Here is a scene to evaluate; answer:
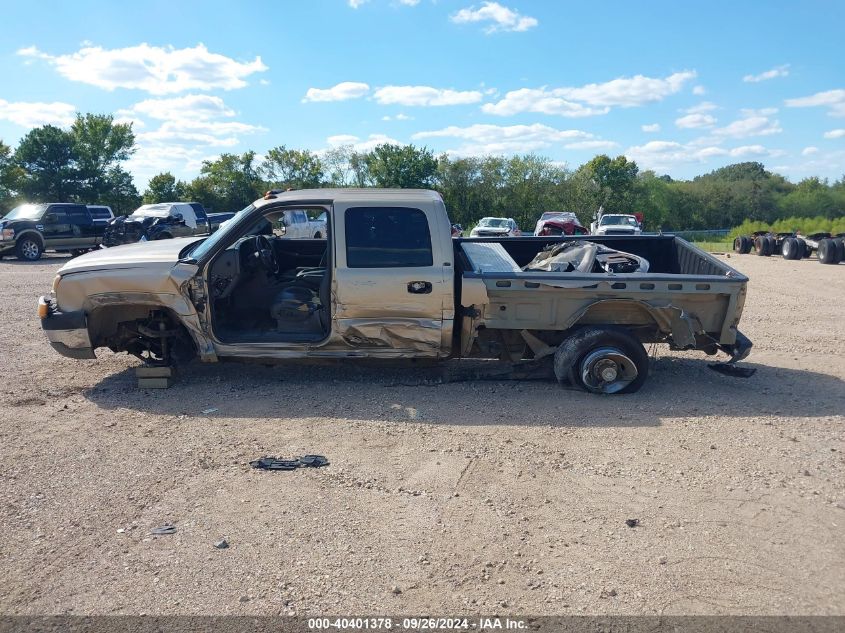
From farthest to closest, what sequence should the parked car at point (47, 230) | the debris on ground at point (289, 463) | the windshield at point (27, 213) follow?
the windshield at point (27, 213) → the parked car at point (47, 230) → the debris on ground at point (289, 463)

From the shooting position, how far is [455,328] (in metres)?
6.15

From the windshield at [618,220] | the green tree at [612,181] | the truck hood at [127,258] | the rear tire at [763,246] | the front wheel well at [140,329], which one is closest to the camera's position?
the truck hood at [127,258]

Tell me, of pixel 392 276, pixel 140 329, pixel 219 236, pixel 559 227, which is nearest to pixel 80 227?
pixel 140 329

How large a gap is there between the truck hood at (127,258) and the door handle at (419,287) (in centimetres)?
219

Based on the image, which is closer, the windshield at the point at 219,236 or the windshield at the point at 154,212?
the windshield at the point at 219,236

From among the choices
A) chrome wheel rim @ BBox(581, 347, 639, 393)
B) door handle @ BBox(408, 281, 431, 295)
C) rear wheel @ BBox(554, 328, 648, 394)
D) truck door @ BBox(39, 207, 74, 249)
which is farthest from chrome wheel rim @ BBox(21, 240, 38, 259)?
chrome wheel rim @ BBox(581, 347, 639, 393)

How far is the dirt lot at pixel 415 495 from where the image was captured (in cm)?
321

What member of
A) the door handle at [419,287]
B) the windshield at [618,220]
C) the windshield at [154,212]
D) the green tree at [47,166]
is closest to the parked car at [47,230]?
the windshield at [154,212]

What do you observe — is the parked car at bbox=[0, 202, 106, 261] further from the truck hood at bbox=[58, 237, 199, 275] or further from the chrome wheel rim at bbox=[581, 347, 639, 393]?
the chrome wheel rim at bbox=[581, 347, 639, 393]

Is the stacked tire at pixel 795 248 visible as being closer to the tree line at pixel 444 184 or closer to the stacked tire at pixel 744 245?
the stacked tire at pixel 744 245

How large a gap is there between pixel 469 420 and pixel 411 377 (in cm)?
125

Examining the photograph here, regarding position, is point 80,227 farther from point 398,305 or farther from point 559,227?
point 398,305

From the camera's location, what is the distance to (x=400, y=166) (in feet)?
159

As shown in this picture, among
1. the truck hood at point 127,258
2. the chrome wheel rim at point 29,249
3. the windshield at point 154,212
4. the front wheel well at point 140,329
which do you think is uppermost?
the windshield at point 154,212
